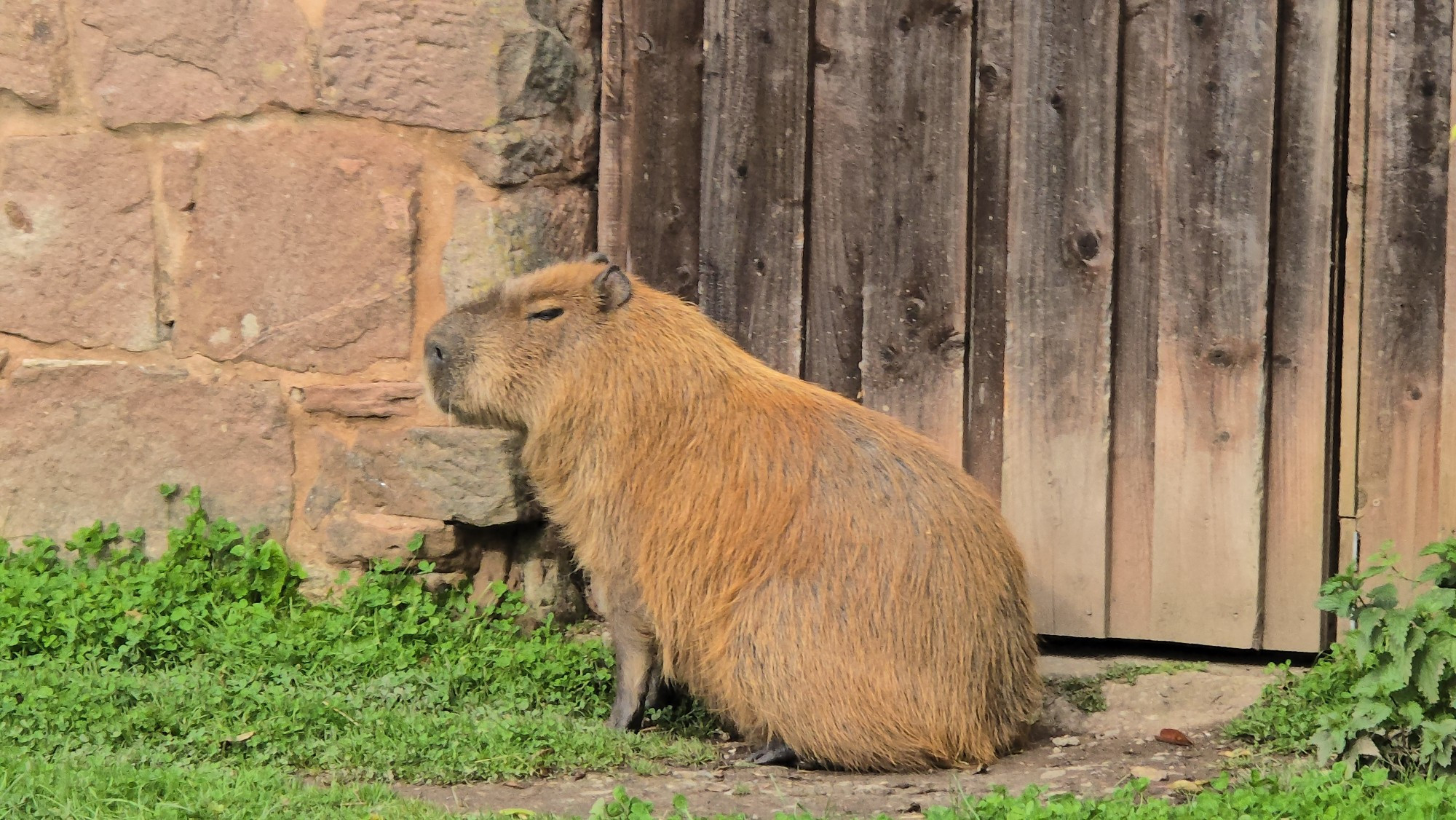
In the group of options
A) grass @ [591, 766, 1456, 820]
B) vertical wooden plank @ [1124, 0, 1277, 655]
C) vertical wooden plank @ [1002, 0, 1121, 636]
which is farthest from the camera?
vertical wooden plank @ [1002, 0, 1121, 636]

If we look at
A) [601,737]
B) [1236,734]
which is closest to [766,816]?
[601,737]

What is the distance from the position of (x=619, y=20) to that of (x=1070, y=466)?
6.60 feet

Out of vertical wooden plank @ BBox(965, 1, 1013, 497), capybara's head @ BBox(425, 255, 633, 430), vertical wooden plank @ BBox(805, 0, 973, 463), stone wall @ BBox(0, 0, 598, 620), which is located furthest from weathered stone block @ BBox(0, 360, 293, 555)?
vertical wooden plank @ BBox(965, 1, 1013, 497)

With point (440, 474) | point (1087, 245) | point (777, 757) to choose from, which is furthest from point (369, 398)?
point (1087, 245)

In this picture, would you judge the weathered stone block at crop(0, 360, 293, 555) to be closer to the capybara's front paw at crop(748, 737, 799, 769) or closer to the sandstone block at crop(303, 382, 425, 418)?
the sandstone block at crop(303, 382, 425, 418)

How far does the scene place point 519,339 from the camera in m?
4.45

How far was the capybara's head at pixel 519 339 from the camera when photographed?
14.5 ft

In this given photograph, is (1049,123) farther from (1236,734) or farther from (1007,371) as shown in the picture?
(1236,734)

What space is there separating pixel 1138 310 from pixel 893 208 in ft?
2.67

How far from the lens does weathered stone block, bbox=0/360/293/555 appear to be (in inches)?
198

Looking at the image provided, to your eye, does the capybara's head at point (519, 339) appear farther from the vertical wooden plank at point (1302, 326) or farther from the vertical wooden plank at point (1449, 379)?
the vertical wooden plank at point (1449, 379)

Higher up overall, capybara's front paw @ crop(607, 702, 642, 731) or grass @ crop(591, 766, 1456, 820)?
grass @ crop(591, 766, 1456, 820)

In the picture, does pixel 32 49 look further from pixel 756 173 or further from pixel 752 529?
pixel 752 529

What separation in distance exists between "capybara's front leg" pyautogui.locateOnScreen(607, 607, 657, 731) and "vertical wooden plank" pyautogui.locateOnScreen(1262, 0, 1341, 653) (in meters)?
1.92
